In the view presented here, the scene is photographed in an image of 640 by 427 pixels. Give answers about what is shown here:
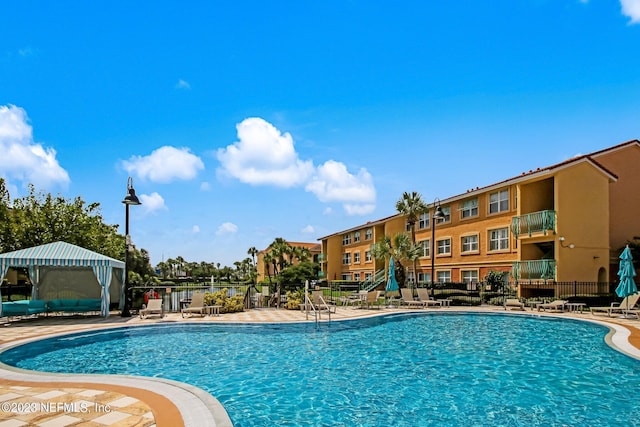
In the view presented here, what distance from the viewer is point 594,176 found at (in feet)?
81.7

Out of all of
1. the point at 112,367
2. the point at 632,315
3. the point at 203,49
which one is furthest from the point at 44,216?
the point at 632,315

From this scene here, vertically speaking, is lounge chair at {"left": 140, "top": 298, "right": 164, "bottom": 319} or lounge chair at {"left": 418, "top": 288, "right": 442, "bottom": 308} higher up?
lounge chair at {"left": 140, "top": 298, "right": 164, "bottom": 319}

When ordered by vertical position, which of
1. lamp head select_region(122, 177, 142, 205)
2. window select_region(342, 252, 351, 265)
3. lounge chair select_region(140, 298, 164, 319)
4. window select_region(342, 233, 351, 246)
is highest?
lamp head select_region(122, 177, 142, 205)

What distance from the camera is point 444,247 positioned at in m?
32.5

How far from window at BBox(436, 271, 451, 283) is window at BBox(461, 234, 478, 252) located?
2574mm

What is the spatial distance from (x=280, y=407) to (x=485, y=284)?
22.3 m

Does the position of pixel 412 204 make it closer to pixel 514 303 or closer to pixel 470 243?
pixel 470 243

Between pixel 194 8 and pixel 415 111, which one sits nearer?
pixel 194 8

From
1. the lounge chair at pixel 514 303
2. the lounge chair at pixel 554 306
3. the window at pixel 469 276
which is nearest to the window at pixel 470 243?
the window at pixel 469 276

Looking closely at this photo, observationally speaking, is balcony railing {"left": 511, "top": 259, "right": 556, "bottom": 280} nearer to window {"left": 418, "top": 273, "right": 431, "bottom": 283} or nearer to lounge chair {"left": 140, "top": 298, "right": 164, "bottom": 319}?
window {"left": 418, "top": 273, "right": 431, "bottom": 283}

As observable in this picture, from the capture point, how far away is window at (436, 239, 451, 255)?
3205cm

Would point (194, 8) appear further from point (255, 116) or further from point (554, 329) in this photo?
point (554, 329)

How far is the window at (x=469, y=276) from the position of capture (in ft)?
95.4

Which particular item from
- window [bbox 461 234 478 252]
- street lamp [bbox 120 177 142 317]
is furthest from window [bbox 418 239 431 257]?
street lamp [bbox 120 177 142 317]
